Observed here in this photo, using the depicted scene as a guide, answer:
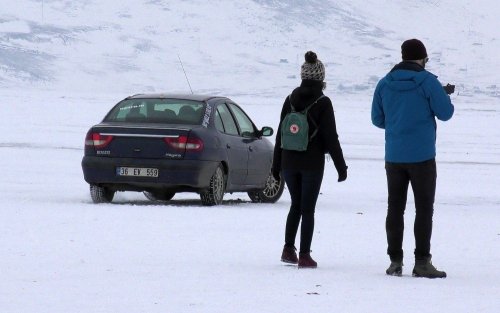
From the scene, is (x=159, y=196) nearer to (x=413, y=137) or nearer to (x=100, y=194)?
(x=100, y=194)

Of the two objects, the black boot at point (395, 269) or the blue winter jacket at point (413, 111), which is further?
the black boot at point (395, 269)

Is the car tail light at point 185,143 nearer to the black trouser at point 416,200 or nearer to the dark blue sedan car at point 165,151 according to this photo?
the dark blue sedan car at point 165,151

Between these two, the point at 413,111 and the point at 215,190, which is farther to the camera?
the point at 215,190

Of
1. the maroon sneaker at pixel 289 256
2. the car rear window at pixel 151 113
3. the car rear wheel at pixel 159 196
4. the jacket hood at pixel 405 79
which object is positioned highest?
the jacket hood at pixel 405 79

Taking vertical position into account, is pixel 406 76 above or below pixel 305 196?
above

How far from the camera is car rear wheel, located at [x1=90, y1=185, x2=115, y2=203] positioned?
51.7 ft

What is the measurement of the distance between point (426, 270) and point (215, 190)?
23.0ft

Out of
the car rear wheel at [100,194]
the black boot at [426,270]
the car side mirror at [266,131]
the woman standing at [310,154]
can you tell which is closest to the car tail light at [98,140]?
the car rear wheel at [100,194]

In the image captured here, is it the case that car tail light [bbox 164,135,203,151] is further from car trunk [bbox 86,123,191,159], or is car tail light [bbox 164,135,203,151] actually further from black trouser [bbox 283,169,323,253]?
black trouser [bbox 283,169,323,253]

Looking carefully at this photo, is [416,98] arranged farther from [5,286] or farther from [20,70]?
[20,70]

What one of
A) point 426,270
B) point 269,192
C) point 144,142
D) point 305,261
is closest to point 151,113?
point 144,142

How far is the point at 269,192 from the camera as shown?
17.9 m

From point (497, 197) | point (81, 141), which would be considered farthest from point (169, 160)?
point (81, 141)

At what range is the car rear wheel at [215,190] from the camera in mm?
15812
